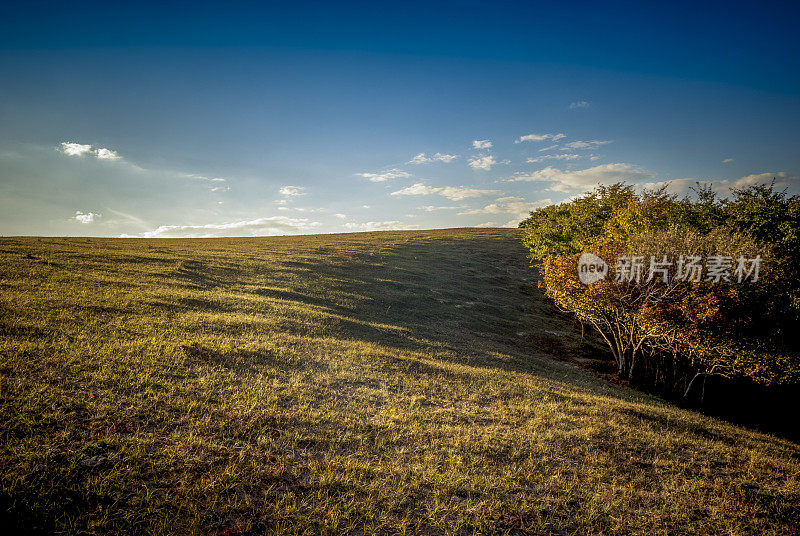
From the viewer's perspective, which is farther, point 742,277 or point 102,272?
point 102,272

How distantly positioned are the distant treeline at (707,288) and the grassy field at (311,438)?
7.10 meters

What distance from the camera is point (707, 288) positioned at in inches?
827

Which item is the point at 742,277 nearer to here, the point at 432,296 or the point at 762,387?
the point at 762,387

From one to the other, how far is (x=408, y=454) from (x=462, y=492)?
187cm

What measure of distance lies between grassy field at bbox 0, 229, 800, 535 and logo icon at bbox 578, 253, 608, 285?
824cm

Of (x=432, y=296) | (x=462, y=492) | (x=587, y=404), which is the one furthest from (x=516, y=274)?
(x=462, y=492)

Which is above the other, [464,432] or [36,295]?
[36,295]

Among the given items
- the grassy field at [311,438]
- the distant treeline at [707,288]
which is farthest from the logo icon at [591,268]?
the grassy field at [311,438]

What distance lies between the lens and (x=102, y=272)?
87.3 feet

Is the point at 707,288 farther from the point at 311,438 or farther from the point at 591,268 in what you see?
the point at 311,438

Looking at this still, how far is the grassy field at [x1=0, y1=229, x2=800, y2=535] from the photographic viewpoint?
6.75 metres

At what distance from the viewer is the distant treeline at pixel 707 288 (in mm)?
20859

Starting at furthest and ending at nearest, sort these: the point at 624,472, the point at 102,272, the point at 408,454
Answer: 1. the point at 102,272
2. the point at 624,472
3. the point at 408,454

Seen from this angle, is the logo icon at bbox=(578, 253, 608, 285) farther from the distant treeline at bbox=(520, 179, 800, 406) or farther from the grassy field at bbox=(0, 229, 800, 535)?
the grassy field at bbox=(0, 229, 800, 535)
